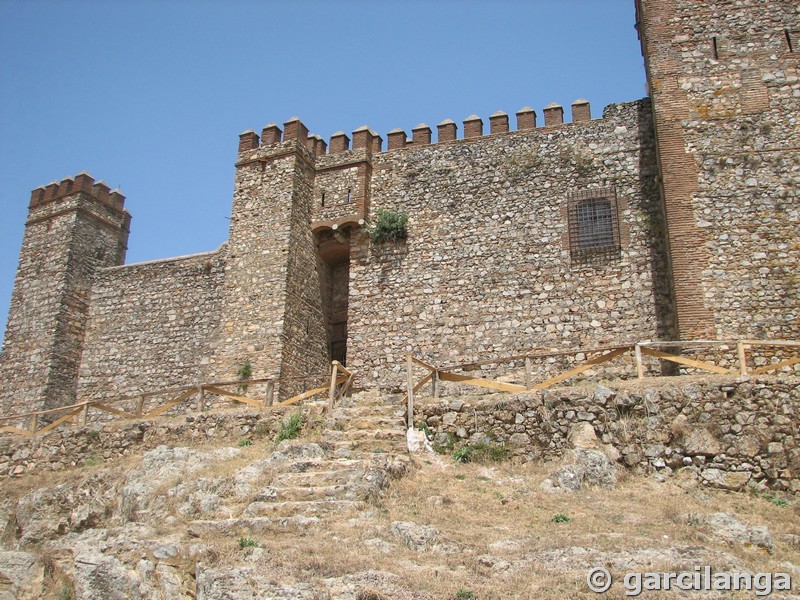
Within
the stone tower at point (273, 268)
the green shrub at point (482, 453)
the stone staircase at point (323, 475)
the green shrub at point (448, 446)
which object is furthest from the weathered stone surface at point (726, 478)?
the stone tower at point (273, 268)

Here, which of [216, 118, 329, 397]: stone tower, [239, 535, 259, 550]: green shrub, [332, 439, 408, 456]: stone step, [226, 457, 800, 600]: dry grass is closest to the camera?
[226, 457, 800, 600]: dry grass

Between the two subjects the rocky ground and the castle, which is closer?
the rocky ground

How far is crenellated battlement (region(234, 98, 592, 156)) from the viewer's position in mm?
19094

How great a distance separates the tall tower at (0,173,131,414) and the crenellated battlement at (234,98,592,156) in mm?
6315

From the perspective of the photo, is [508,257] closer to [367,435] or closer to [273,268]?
[273,268]

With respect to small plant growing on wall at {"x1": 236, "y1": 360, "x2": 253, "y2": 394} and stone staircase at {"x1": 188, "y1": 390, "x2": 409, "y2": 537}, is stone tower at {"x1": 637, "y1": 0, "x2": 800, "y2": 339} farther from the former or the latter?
small plant growing on wall at {"x1": 236, "y1": 360, "x2": 253, "y2": 394}

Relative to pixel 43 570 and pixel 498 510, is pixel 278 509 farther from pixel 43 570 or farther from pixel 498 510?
pixel 43 570

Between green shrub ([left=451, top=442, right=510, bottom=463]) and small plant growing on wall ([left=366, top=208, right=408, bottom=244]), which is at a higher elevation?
small plant growing on wall ([left=366, top=208, right=408, bottom=244])

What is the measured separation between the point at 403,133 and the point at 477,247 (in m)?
4.18

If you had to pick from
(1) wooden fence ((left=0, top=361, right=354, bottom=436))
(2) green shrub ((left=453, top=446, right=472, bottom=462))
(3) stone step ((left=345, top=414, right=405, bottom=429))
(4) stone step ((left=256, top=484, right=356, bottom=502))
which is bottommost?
(4) stone step ((left=256, top=484, right=356, bottom=502))

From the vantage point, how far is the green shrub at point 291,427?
14.2 m

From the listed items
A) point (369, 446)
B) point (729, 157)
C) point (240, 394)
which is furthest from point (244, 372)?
point (729, 157)

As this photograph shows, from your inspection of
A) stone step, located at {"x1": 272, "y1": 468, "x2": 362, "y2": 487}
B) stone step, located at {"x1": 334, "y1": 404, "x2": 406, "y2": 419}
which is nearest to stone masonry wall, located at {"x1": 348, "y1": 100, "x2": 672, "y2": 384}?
stone step, located at {"x1": 334, "y1": 404, "x2": 406, "y2": 419}

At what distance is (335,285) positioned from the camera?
835 inches
